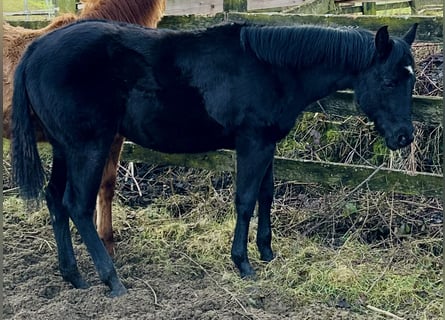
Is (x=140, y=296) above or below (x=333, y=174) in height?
below

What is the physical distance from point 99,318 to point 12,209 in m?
2.16

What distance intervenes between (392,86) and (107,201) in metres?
2.11

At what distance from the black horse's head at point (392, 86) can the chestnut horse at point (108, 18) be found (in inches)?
67.7

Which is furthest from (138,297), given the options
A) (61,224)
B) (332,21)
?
(332,21)

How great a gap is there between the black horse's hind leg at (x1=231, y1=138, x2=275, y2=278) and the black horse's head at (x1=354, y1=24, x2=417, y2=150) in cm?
69

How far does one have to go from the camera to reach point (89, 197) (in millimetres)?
3904

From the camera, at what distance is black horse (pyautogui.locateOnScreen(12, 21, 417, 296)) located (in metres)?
3.78

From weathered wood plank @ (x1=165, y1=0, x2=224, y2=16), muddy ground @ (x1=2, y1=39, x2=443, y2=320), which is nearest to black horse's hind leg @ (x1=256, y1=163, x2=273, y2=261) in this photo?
muddy ground @ (x1=2, y1=39, x2=443, y2=320)

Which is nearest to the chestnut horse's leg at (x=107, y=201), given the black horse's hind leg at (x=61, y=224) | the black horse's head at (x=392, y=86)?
the black horse's hind leg at (x=61, y=224)

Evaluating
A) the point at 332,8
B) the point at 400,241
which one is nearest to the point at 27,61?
the point at 400,241

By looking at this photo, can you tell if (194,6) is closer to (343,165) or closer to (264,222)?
(343,165)

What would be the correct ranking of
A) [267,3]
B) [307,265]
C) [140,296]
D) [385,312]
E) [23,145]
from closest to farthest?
[385,312] < [140,296] < [23,145] < [307,265] < [267,3]

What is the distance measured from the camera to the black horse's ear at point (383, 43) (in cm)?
367

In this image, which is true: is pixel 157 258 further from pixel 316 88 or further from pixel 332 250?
pixel 316 88
